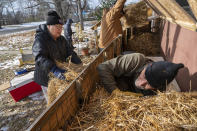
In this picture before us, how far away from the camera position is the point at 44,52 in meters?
2.20

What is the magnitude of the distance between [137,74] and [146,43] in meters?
4.00

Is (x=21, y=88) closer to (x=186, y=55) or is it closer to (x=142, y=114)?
(x=142, y=114)

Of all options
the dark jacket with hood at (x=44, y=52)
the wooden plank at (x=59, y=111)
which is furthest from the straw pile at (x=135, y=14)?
the wooden plank at (x=59, y=111)

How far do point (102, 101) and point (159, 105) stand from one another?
2.23 feet

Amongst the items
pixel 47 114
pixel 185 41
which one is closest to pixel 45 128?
pixel 47 114

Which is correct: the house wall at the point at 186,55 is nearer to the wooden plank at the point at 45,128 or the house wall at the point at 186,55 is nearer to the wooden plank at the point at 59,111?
the wooden plank at the point at 59,111

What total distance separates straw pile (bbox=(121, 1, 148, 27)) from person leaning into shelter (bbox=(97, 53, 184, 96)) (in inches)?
→ 167

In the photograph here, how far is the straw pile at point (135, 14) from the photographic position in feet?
18.5

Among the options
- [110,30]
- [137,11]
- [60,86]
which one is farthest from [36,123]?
[137,11]

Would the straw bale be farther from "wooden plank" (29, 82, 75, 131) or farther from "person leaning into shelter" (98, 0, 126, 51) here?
"wooden plank" (29, 82, 75, 131)

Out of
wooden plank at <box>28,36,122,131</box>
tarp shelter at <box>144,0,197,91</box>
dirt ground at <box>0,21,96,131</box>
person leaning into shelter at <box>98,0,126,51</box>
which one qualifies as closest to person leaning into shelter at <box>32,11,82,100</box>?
wooden plank at <box>28,36,122,131</box>

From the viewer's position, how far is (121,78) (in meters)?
2.34

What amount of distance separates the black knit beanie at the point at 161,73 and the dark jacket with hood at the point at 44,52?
1582 millimetres

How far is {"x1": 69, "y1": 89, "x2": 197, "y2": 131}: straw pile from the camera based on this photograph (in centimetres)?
110
